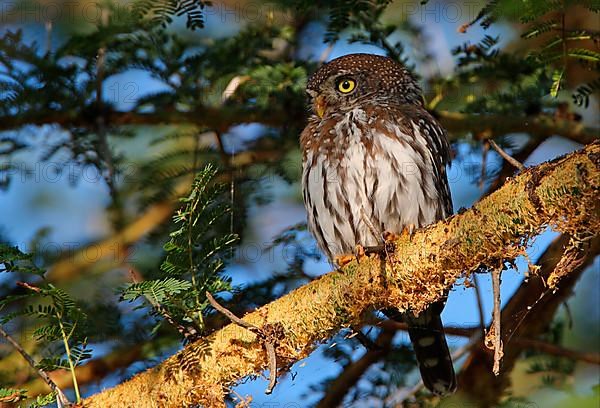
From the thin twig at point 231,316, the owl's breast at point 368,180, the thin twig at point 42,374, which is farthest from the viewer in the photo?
the owl's breast at point 368,180

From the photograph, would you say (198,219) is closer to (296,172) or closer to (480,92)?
(296,172)

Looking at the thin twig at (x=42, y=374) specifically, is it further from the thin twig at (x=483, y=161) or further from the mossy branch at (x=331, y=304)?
the thin twig at (x=483, y=161)

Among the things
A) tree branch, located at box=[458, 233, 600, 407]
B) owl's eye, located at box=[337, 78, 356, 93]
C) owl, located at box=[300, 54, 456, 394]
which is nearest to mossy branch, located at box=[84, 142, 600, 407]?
owl, located at box=[300, 54, 456, 394]

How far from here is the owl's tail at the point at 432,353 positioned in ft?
15.8

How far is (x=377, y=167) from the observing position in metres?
4.42

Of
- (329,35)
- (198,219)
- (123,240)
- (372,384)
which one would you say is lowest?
(372,384)

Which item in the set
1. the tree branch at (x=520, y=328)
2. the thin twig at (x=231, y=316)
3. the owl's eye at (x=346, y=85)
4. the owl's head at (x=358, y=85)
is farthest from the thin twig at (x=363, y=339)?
the owl's eye at (x=346, y=85)

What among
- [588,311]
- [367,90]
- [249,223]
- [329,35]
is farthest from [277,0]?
[588,311]

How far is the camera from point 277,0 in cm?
495

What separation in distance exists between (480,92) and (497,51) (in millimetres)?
496

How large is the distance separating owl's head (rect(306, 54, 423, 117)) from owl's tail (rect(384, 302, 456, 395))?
1.24 m

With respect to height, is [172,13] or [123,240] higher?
[172,13]

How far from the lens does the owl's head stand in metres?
5.06

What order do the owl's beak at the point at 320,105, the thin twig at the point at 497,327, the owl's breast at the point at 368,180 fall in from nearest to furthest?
the thin twig at the point at 497,327, the owl's breast at the point at 368,180, the owl's beak at the point at 320,105
